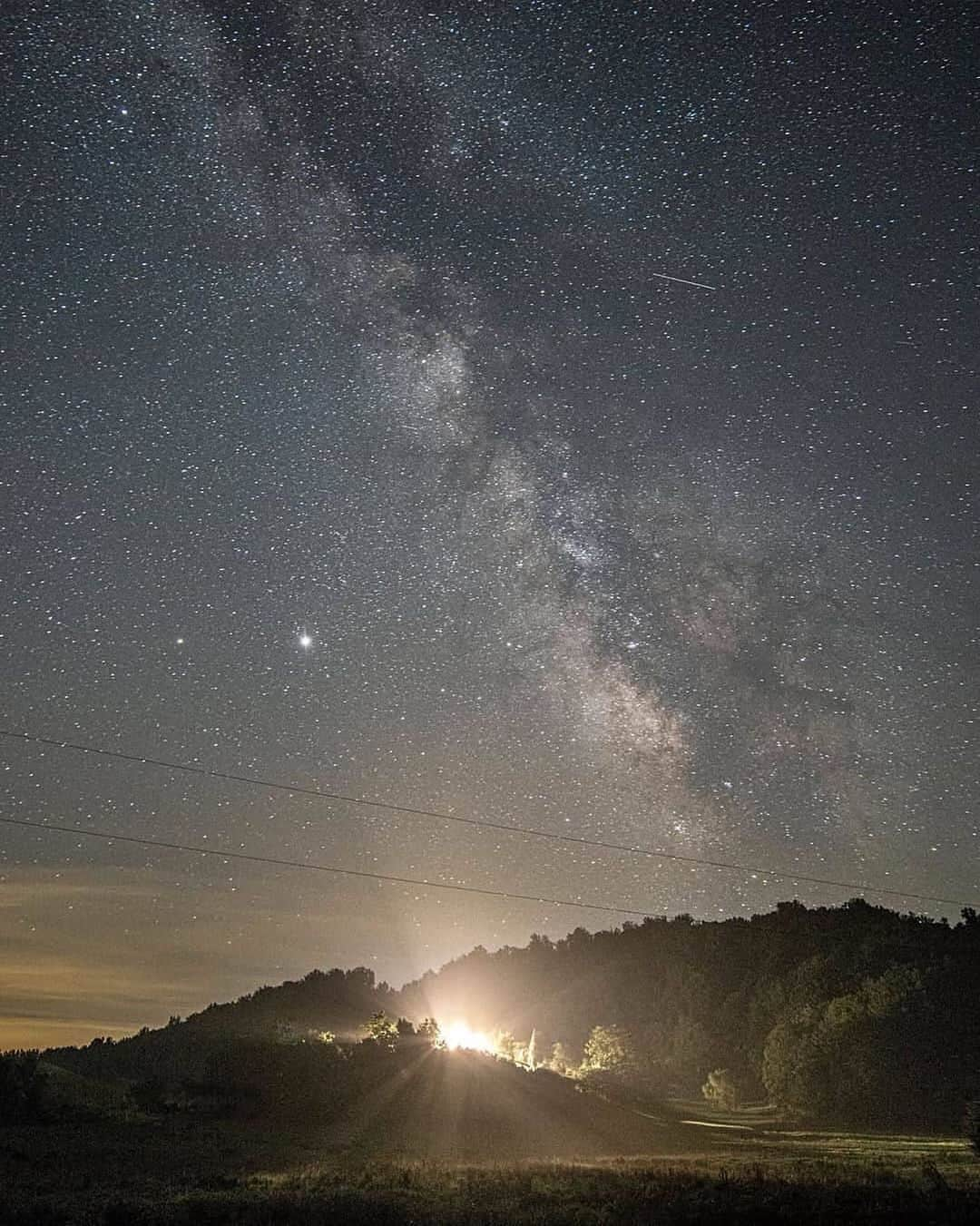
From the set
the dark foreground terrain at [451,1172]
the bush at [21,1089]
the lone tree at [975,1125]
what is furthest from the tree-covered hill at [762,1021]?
the lone tree at [975,1125]

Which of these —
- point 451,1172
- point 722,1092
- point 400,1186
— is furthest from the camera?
point 722,1092

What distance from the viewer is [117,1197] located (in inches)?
848

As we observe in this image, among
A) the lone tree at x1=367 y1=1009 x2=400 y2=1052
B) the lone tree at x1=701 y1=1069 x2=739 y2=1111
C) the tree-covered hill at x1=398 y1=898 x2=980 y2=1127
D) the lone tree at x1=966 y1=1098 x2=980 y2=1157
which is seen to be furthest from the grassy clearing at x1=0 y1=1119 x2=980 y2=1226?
the lone tree at x1=701 y1=1069 x2=739 y2=1111

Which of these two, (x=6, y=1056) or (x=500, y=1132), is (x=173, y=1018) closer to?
(x=6, y=1056)

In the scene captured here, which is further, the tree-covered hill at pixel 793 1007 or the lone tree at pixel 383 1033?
the tree-covered hill at pixel 793 1007

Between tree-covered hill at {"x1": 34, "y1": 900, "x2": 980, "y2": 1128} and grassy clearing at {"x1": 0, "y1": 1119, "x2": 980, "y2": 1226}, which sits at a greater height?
tree-covered hill at {"x1": 34, "y1": 900, "x2": 980, "y2": 1128}

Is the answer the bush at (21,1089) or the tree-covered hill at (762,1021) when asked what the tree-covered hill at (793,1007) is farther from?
the bush at (21,1089)

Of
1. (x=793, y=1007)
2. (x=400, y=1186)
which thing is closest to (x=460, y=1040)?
(x=793, y=1007)

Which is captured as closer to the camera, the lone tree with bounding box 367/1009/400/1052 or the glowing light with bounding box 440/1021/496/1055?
the lone tree with bounding box 367/1009/400/1052

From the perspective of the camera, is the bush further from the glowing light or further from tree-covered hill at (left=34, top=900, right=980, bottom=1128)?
the glowing light

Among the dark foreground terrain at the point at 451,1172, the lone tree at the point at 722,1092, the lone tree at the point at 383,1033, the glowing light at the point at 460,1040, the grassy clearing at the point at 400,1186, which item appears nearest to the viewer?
the grassy clearing at the point at 400,1186

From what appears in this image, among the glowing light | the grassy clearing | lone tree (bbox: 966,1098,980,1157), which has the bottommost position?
the grassy clearing

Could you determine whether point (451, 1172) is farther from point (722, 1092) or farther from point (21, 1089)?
point (722, 1092)

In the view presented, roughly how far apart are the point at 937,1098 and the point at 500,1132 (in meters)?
36.8
